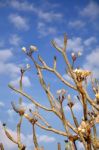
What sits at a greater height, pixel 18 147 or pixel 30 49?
pixel 30 49

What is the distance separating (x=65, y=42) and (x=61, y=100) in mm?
3036

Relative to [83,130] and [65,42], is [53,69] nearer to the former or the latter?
[65,42]

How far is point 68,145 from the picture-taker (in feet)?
13.7

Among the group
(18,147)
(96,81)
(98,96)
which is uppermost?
(96,81)

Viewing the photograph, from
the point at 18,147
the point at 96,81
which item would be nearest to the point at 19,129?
the point at 18,147

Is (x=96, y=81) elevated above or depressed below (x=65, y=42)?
below

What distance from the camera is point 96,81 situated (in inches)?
255

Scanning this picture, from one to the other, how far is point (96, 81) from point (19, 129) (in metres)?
2.71

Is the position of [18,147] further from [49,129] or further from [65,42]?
[65,42]

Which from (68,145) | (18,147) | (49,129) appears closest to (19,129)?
(18,147)

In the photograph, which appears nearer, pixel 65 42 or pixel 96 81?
pixel 96 81

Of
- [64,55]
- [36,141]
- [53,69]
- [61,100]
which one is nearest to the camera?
[61,100]

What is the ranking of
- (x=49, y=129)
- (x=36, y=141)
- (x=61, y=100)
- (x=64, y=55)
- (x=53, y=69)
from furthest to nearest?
1. (x=53, y=69)
2. (x=64, y=55)
3. (x=49, y=129)
4. (x=36, y=141)
5. (x=61, y=100)

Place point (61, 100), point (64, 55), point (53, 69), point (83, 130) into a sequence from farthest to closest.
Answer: point (53, 69) → point (64, 55) → point (61, 100) → point (83, 130)
